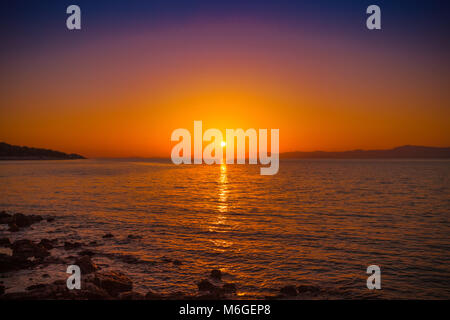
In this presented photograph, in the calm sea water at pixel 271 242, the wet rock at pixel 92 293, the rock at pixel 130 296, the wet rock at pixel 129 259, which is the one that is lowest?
the calm sea water at pixel 271 242

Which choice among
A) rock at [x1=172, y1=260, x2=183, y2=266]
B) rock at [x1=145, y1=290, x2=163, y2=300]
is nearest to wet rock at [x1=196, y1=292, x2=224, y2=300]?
rock at [x1=145, y1=290, x2=163, y2=300]

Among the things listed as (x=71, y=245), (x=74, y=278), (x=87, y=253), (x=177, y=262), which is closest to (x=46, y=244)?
(x=71, y=245)

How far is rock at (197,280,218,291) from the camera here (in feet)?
44.6

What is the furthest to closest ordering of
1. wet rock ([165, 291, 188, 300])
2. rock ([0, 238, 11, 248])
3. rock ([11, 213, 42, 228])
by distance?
rock ([11, 213, 42, 228]) → rock ([0, 238, 11, 248]) → wet rock ([165, 291, 188, 300])

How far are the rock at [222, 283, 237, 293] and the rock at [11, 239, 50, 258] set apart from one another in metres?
12.0

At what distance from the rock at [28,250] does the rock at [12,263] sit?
929mm

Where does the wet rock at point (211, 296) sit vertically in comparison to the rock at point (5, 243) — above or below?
below

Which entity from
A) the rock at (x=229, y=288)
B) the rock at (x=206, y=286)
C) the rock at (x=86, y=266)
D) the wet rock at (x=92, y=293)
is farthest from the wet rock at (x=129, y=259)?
the rock at (x=229, y=288)

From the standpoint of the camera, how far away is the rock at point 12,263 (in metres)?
15.4

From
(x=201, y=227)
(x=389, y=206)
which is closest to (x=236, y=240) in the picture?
(x=201, y=227)

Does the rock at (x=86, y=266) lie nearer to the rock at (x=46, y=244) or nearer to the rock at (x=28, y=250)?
the rock at (x=28, y=250)

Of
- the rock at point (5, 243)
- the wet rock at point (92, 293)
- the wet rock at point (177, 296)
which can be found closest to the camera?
the wet rock at point (92, 293)

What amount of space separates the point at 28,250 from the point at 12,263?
2.56 meters

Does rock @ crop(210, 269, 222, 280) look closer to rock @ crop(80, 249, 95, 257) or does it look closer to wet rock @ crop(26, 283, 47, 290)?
wet rock @ crop(26, 283, 47, 290)
